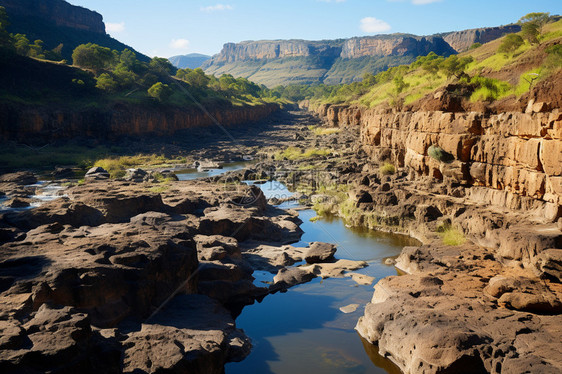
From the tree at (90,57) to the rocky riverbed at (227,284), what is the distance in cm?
5305

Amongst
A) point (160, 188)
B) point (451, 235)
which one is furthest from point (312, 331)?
point (160, 188)

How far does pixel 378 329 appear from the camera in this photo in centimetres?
1206

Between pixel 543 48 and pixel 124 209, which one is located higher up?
pixel 543 48

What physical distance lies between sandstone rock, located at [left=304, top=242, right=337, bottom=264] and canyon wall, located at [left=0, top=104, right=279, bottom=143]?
43.1 m

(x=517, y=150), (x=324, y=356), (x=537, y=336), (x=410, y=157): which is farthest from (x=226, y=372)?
(x=410, y=157)

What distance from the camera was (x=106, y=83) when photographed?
62.9 m

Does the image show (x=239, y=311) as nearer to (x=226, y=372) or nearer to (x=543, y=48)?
(x=226, y=372)

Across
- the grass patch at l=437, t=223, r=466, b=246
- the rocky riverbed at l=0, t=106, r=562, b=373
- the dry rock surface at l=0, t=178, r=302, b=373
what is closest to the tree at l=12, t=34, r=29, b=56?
the rocky riverbed at l=0, t=106, r=562, b=373

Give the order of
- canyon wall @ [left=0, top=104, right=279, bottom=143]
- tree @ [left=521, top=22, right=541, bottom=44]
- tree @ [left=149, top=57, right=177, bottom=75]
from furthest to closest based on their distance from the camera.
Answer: tree @ [left=149, top=57, right=177, bottom=75], canyon wall @ [left=0, top=104, right=279, bottom=143], tree @ [left=521, top=22, right=541, bottom=44]

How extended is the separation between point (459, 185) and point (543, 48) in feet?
26.2

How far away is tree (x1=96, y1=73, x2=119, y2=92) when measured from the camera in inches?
2459

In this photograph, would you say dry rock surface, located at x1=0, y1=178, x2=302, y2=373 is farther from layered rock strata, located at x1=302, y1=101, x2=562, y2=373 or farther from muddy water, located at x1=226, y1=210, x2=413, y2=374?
layered rock strata, located at x1=302, y1=101, x2=562, y2=373

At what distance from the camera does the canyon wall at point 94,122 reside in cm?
4894

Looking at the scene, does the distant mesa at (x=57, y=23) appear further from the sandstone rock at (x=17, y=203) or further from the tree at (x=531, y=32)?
the tree at (x=531, y=32)
